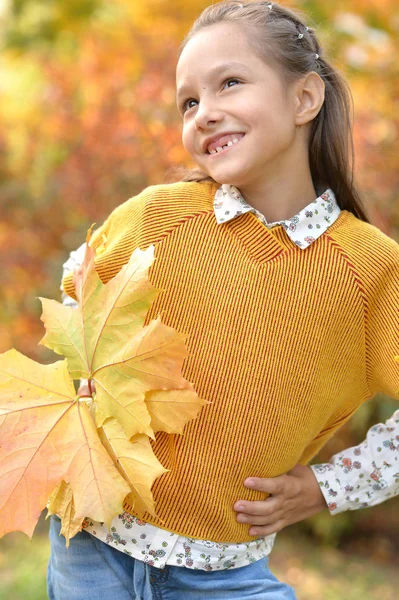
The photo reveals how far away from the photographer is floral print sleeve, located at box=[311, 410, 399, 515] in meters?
1.97

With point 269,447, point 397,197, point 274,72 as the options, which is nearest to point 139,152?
point 397,197

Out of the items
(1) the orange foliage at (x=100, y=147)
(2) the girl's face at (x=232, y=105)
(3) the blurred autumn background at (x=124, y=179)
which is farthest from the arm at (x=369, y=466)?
(1) the orange foliage at (x=100, y=147)

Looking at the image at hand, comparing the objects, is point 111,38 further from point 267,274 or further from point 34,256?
point 267,274

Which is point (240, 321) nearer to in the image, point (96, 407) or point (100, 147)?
point (96, 407)

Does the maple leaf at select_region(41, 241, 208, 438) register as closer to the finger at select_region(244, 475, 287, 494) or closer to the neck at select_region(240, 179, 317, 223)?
the finger at select_region(244, 475, 287, 494)

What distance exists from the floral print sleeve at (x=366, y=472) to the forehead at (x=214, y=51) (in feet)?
3.19

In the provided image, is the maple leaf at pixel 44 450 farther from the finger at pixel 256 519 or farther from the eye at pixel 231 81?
the eye at pixel 231 81

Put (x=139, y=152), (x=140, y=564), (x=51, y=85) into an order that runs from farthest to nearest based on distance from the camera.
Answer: (x=51, y=85) < (x=139, y=152) < (x=140, y=564)

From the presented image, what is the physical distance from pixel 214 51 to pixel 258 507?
42.8 inches

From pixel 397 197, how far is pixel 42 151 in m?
3.06

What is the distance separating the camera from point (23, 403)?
61.7 inches

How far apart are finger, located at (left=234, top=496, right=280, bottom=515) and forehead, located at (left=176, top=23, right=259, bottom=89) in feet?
3.34

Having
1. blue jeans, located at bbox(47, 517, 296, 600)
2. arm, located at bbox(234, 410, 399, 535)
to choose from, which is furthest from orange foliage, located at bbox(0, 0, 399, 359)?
blue jeans, located at bbox(47, 517, 296, 600)

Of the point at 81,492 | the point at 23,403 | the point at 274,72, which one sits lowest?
the point at 81,492
